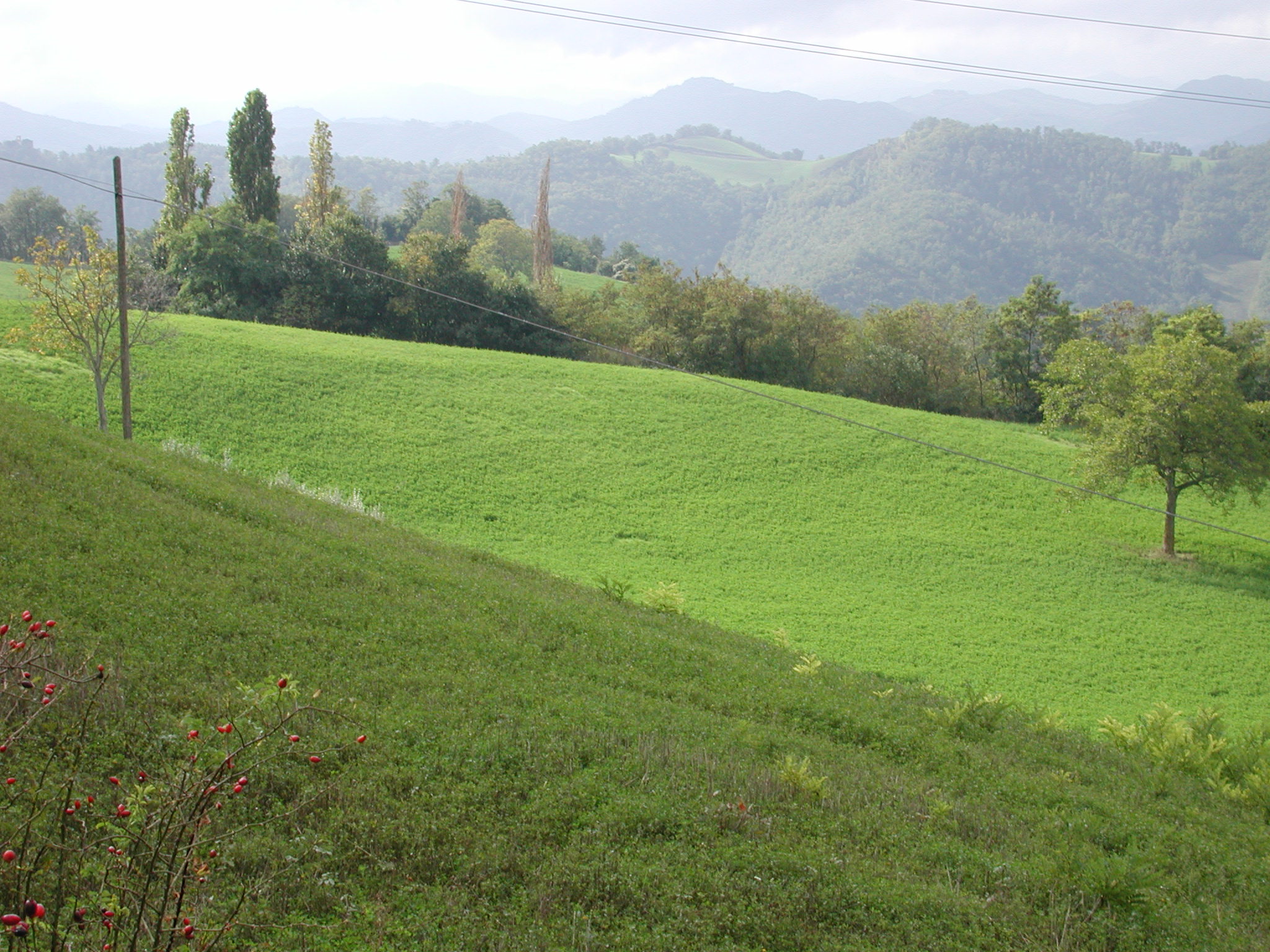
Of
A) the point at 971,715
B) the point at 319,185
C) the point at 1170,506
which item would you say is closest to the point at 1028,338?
the point at 1170,506

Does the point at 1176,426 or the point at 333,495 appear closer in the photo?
the point at 333,495

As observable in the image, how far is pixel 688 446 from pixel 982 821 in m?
30.7

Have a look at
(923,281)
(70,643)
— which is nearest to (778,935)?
(70,643)

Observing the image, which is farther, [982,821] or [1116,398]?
[1116,398]

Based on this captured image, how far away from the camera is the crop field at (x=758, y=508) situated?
23125mm

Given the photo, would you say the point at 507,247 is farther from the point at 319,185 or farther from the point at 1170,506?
the point at 1170,506

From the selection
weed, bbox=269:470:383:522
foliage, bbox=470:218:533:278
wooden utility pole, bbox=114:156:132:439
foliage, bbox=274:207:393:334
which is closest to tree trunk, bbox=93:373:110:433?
wooden utility pole, bbox=114:156:132:439

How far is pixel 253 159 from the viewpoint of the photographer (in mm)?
54906

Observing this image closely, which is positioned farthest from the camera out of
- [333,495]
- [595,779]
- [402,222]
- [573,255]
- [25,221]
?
[573,255]

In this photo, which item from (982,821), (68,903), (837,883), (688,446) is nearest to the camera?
(68,903)

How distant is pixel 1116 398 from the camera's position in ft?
109

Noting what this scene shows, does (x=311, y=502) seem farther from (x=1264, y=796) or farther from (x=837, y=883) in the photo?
(x=1264, y=796)

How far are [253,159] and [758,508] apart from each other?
43178 mm

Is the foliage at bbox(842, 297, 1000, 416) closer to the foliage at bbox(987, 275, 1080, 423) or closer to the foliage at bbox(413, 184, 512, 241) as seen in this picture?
the foliage at bbox(987, 275, 1080, 423)
